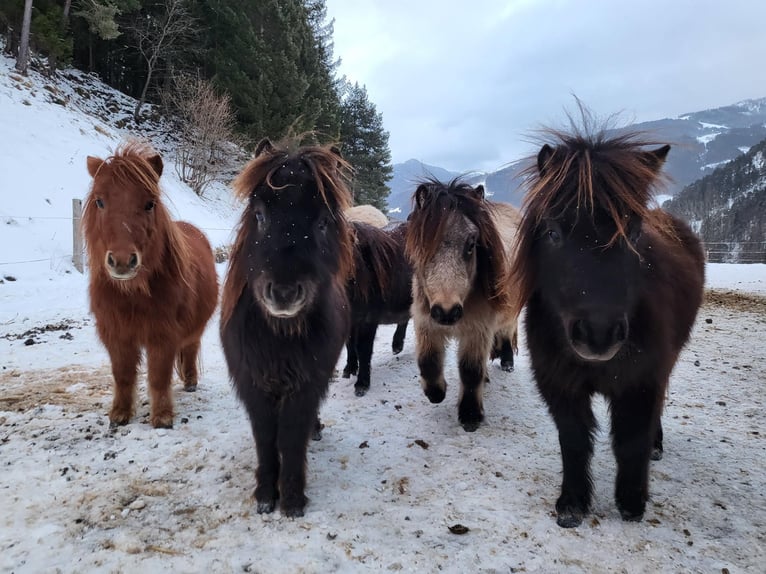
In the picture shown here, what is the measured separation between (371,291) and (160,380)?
7.58 ft

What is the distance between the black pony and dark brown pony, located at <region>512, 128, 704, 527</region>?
2.37m

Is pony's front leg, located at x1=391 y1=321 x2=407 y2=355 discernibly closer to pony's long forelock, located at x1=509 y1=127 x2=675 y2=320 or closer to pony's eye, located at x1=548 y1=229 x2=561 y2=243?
pony's long forelock, located at x1=509 y1=127 x2=675 y2=320

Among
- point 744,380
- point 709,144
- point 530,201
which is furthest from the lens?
point 709,144

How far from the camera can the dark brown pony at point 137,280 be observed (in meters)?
→ 3.26

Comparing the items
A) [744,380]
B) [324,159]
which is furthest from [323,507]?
[744,380]

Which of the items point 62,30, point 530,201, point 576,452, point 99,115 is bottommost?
point 576,452

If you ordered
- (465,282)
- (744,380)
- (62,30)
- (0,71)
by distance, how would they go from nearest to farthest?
1. (465,282)
2. (744,380)
3. (0,71)
4. (62,30)

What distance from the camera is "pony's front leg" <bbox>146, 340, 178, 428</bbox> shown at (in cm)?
356

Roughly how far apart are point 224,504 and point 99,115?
2367 cm

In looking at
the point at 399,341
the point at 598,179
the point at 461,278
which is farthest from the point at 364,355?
the point at 598,179

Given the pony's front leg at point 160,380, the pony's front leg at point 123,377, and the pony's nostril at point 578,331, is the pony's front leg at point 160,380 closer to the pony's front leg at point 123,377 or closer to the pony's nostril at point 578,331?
the pony's front leg at point 123,377

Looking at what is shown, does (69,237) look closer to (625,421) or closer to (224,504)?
(224,504)

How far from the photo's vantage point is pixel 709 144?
170 metres

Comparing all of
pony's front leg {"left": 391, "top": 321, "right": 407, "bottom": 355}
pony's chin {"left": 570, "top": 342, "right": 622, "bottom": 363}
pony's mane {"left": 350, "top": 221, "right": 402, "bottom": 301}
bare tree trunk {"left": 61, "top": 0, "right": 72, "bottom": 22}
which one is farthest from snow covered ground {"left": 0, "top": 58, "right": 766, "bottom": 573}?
bare tree trunk {"left": 61, "top": 0, "right": 72, "bottom": 22}
